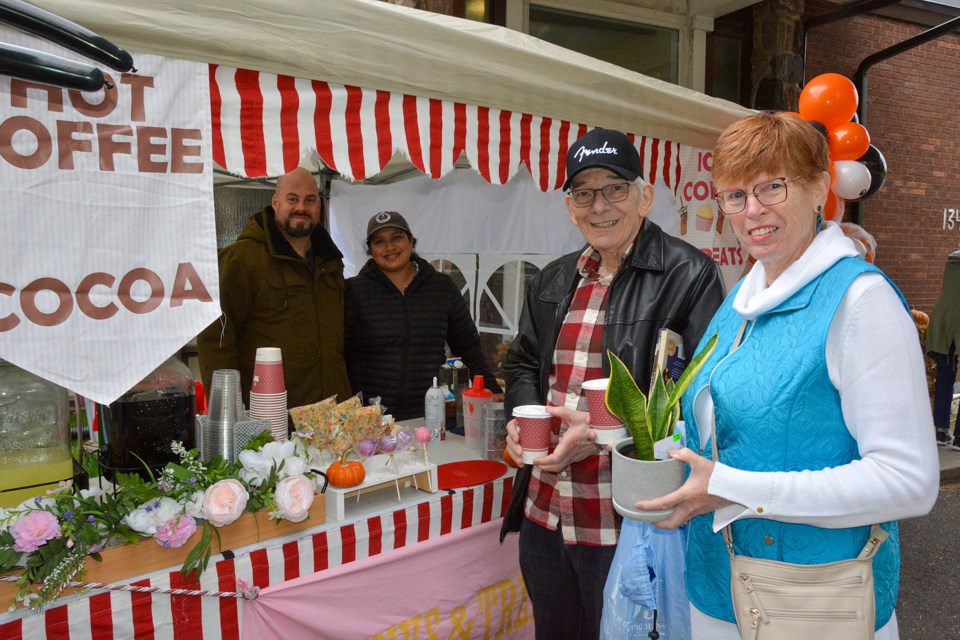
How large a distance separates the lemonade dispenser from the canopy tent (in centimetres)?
84

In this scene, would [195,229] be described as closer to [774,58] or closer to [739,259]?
[739,259]

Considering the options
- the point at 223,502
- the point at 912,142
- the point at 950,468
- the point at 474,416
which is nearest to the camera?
the point at 223,502

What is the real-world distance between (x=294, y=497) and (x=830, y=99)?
3.96 metres

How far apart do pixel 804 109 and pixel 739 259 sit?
1.04m

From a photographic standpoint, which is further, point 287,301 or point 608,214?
point 287,301

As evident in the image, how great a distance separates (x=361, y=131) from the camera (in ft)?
7.17

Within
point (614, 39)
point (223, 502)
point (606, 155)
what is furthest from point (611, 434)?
point (614, 39)

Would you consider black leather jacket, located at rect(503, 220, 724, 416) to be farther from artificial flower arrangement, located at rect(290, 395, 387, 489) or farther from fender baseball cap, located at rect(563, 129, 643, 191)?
artificial flower arrangement, located at rect(290, 395, 387, 489)

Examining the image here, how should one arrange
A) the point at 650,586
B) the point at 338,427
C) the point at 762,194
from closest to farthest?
the point at 762,194
the point at 650,586
the point at 338,427

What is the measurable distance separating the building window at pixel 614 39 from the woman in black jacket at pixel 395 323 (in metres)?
3.74

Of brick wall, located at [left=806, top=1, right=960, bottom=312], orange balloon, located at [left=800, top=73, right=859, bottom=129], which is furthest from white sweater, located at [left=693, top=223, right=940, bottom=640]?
brick wall, located at [left=806, top=1, right=960, bottom=312]

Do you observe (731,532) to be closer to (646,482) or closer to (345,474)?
(646,482)

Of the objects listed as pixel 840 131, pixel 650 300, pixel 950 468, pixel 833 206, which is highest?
pixel 840 131

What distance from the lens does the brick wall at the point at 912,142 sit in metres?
8.61
